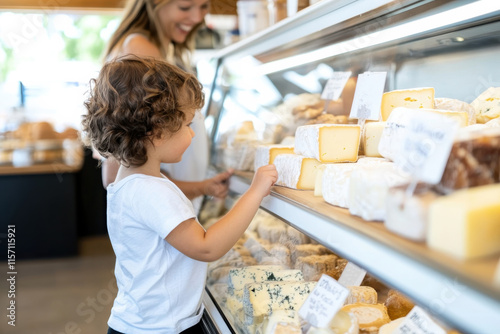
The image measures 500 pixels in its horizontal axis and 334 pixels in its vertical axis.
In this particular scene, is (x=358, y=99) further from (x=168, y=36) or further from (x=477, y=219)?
(x=168, y=36)

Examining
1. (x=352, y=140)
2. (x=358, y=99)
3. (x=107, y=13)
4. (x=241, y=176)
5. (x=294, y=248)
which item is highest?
(x=107, y=13)

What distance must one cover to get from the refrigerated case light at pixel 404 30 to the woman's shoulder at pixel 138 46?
0.61 m

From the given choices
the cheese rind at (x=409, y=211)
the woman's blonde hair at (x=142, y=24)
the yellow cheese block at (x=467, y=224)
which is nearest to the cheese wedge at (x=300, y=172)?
the cheese rind at (x=409, y=211)

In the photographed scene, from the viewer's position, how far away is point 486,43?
1.39 meters

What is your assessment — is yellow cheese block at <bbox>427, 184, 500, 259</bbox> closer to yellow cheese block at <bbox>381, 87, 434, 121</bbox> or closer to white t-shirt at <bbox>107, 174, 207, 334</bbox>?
yellow cheese block at <bbox>381, 87, 434, 121</bbox>

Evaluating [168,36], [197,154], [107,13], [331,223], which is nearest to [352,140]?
[331,223]

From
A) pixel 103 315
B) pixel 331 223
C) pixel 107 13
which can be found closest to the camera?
pixel 331 223

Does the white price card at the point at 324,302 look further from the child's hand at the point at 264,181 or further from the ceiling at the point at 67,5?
the ceiling at the point at 67,5

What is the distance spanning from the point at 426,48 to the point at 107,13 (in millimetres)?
4851

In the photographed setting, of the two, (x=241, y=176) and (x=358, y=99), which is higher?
(x=358, y=99)

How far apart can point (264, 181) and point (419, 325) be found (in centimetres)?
56

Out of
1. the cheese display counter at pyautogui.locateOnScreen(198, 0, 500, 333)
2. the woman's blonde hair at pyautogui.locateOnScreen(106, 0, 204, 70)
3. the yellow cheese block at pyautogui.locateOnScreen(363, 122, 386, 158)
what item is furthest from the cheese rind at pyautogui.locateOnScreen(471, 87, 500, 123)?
the woman's blonde hair at pyautogui.locateOnScreen(106, 0, 204, 70)

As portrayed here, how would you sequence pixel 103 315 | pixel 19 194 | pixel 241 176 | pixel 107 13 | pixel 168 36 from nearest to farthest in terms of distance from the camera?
1. pixel 241 176
2. pixel 168 36
3. pixel 103 315
4. pixel 19 194
5. pixel 107 13

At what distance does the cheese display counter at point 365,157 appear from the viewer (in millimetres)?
694
